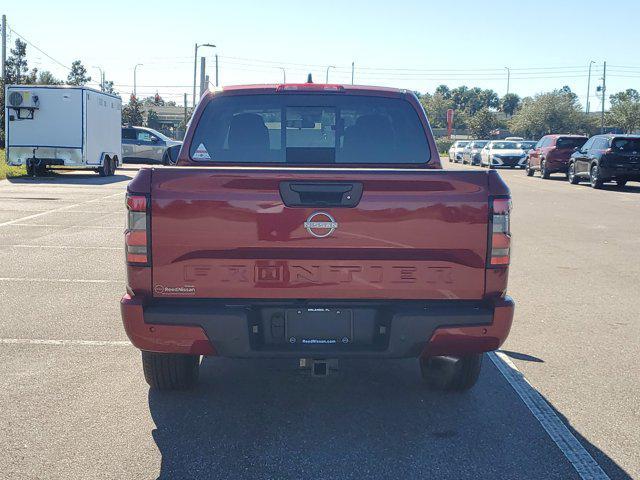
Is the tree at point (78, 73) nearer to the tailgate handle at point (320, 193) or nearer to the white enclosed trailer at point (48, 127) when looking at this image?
the white enclosed trailer at point (48, 127)

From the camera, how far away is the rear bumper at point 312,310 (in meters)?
3.89

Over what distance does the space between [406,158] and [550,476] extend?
2.42m

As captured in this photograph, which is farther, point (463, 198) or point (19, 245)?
point (19, 245)

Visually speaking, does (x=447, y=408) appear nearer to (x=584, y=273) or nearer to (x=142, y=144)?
(x=584, y=273)

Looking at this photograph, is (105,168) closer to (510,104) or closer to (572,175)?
(572,175)

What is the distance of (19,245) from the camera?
11.0m

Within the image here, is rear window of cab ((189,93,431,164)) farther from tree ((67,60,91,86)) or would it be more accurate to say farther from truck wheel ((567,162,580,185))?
tree ((67,60,91,86))

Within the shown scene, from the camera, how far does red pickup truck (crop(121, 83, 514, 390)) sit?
385 cm

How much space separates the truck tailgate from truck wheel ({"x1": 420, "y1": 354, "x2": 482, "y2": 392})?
3.19 feet

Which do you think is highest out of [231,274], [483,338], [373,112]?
[373,112]

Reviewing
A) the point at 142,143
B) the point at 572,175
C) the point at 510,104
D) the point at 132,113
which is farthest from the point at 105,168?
the point at 510,104

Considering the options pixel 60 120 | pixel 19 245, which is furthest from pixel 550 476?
pixel 60 120

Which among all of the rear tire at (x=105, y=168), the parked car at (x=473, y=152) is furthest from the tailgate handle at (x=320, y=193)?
the parked car at (x=473, y=152)

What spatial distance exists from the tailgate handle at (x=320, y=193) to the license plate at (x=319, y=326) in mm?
545
